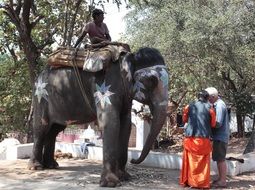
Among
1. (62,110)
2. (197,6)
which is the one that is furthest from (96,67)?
(197,6)

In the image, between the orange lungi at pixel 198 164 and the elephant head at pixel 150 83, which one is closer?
the elephant head at pixel 150 83

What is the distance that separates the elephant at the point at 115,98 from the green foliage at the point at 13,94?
8932 millimetres

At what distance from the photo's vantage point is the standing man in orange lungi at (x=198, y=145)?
7.71 meters

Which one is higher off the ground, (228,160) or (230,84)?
(230,84)

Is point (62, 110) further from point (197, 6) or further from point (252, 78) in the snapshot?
point (252, 78)

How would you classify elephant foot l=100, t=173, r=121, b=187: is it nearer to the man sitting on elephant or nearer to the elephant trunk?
the elephant trunk

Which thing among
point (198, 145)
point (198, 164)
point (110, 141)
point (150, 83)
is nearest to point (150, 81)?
point (150, 83)

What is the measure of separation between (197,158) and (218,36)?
34.0 feet

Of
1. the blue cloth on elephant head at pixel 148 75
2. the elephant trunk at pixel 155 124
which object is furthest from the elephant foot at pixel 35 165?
the blue cloth on elephant head at pixel 148 75

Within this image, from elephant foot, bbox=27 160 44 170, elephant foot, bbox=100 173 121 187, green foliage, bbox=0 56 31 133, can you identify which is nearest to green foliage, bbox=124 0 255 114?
green foliage, bbox=0 56 31 133

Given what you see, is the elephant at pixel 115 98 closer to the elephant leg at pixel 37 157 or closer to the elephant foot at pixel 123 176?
the elephant foot at pixel 123 176

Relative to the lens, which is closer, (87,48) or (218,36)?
(87,48)

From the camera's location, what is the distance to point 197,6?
18641 millimetres

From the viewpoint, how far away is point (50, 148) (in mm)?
9469
